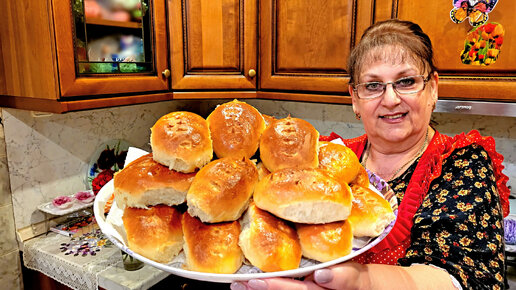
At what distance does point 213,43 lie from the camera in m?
1.63

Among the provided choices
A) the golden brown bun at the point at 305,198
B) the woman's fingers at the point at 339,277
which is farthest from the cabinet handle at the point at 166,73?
the woman's fingers at the point at 339,277

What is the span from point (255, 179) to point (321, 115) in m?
1.51

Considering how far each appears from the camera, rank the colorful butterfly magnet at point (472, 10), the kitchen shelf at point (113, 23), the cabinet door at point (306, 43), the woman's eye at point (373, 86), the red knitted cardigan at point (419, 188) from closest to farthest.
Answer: the red knitted cardigan at point (419, 188) < the woman's eye at point (373, 86) < the colorful butterfly magnet at point (472, 10) < the kitchen shelf at point (113, 23) < the cabinet door at point (306, 43)

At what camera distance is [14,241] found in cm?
153

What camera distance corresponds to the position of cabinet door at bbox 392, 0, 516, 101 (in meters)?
1.11

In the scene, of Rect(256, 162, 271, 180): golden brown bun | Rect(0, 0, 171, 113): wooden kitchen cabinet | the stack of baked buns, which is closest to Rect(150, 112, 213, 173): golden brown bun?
the stack of baked buns

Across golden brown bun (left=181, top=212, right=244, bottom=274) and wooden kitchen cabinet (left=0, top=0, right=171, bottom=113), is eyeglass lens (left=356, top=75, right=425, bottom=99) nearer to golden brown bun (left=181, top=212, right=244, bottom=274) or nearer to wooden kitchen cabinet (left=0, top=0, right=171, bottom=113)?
golden brown bun (left=181, top=212, right=244, bottom=274)

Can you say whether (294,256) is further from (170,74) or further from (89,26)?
(170,74)

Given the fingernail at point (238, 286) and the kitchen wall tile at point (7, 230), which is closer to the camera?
the fingernail at point (238, 286)

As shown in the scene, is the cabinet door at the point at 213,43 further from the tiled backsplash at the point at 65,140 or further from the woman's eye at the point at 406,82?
the woman's eye at the point at 406,82

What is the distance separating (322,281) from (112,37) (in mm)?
1233

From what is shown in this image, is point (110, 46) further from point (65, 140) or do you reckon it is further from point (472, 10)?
point (472, 10)

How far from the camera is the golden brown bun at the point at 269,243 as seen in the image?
0.53 metres

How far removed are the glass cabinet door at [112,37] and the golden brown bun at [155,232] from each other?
0.83 meters
